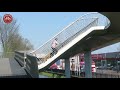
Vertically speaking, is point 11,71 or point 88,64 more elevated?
point 88,64

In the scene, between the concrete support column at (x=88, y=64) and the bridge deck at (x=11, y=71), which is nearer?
the bridge deck at (x=11, y=71)

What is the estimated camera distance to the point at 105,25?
98.9 ft

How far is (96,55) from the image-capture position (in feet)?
198

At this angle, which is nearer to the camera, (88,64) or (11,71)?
(11,71)

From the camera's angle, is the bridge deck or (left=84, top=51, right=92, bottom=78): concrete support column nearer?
the bridge deck
